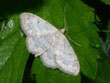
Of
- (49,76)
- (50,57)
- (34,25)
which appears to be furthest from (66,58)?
(34,25)

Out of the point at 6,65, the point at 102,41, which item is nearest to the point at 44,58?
the point at 6,65

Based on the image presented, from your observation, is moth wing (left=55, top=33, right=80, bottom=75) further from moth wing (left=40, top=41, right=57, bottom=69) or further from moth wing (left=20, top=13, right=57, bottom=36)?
moth wing (left=20, top=13, right=57, bottom=36)

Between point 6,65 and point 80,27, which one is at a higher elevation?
point 80,27

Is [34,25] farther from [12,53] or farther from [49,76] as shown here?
[49,76]

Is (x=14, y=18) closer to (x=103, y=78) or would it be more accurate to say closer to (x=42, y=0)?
(x=42, y=0)

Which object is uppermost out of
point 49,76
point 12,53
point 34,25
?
point 34,25

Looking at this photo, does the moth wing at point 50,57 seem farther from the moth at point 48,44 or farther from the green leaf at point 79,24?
the green leaf at point 79,24

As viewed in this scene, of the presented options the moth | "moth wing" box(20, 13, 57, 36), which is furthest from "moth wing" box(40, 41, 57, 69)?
"moth wing" box(20, 13, 57, 36)
